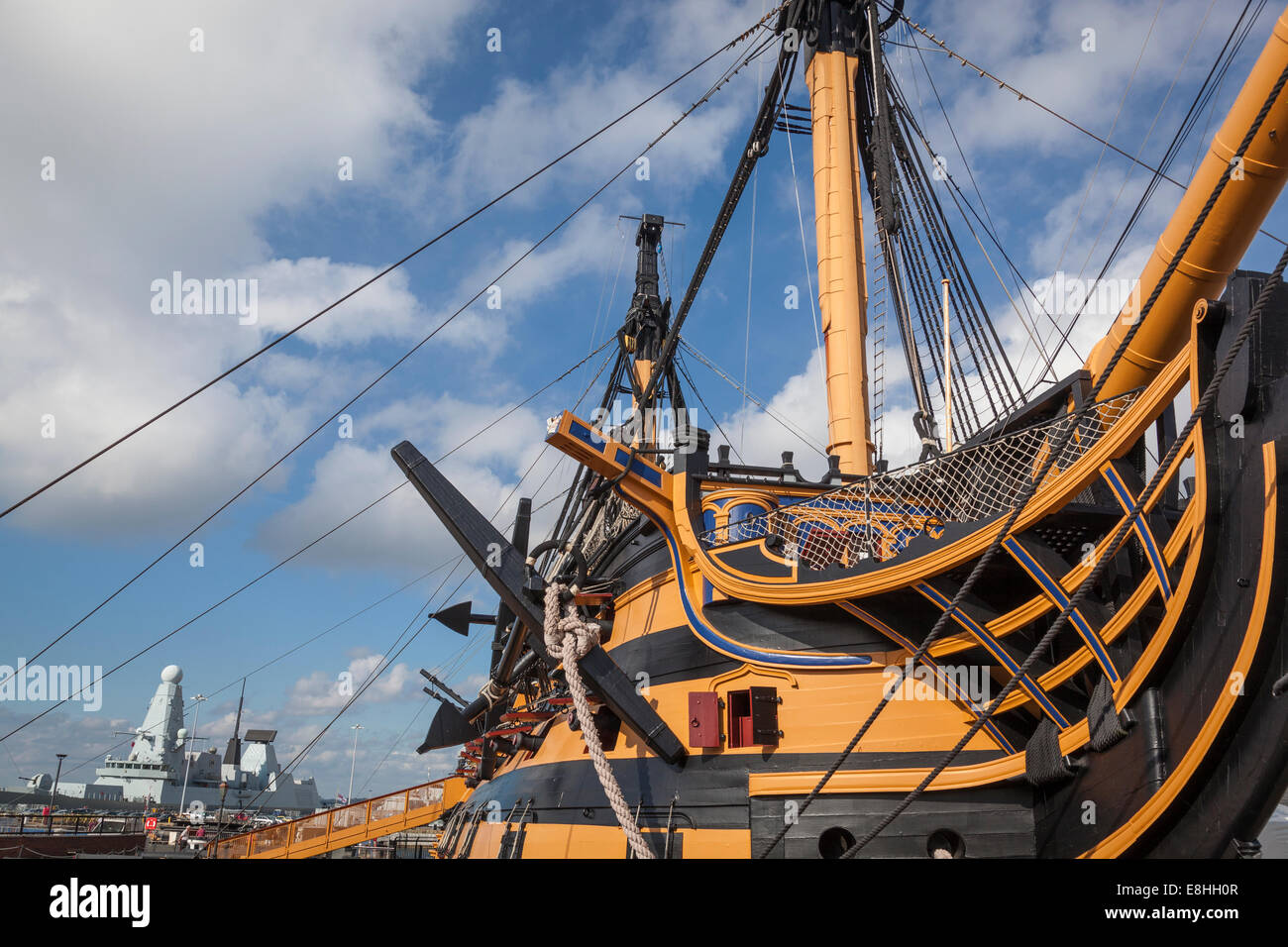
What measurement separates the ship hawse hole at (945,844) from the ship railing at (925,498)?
2408mm

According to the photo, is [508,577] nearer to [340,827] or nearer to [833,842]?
[833,842]

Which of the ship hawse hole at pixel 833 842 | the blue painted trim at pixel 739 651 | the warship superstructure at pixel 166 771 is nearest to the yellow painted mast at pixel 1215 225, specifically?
the blue painted trim at pixel 739 651

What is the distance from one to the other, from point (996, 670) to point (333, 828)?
61.2 feet

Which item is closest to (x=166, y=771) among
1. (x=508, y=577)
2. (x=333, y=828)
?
(x=333, y=828)

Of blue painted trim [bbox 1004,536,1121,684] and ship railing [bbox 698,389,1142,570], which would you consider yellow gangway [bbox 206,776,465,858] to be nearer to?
ship railing [bbox 698,389,1142,570]

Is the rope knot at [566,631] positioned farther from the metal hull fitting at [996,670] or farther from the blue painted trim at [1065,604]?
the blue painted trim at [1065,604]

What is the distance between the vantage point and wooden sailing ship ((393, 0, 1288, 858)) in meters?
5.04

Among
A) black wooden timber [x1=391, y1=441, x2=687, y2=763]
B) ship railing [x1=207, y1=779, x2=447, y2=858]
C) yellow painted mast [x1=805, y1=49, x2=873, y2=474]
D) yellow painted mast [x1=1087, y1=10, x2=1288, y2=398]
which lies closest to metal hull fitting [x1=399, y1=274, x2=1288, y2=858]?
black wooden timber [x1=391, y1=441, x2=687, y2=763]

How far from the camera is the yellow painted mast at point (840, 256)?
12.0m

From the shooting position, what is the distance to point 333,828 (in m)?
20.9

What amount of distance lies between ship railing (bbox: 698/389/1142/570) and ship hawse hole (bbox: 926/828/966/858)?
2.41 metres

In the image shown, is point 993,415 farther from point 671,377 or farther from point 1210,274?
point 671,377
